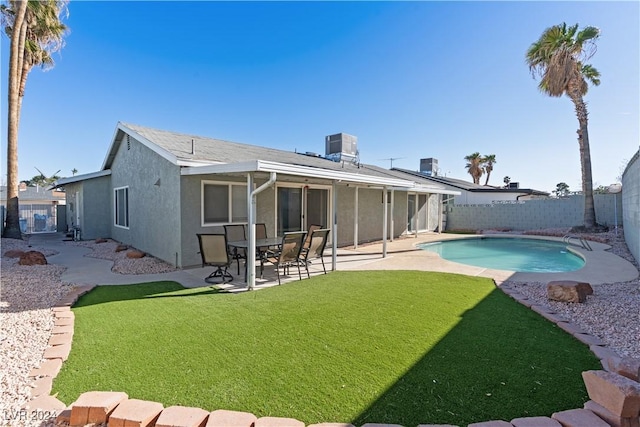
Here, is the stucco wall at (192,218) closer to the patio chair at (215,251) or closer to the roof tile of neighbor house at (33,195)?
the patio chair at (215,251)

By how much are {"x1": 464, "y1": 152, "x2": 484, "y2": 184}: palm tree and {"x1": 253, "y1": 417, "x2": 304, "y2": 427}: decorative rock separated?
49.1 m

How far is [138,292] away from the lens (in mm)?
7027

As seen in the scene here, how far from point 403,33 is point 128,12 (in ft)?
36.9

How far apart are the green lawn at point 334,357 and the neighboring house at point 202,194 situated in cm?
286

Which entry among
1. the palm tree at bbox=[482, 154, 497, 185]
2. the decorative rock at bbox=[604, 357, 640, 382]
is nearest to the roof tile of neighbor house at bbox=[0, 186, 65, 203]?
the decorative rock at bbox=[604, 357, 640, 382]


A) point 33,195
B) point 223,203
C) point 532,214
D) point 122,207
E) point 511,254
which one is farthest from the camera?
point 33,195

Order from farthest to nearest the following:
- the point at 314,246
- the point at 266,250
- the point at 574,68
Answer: the point at 574,68
the point at 266,250
the point at 314,246

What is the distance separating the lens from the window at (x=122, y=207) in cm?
1367

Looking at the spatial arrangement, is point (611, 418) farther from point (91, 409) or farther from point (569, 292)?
point (91, 409)

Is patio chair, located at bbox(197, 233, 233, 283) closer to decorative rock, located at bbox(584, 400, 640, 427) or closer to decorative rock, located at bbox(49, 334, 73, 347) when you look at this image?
decorative rock, located at bbox(49, 334, 73, 347)

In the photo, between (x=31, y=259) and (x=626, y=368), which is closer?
(x=626, y=368)

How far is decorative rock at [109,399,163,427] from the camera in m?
2.76

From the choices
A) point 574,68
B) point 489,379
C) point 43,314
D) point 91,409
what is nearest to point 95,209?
point 43,314

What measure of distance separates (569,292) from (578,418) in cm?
425
